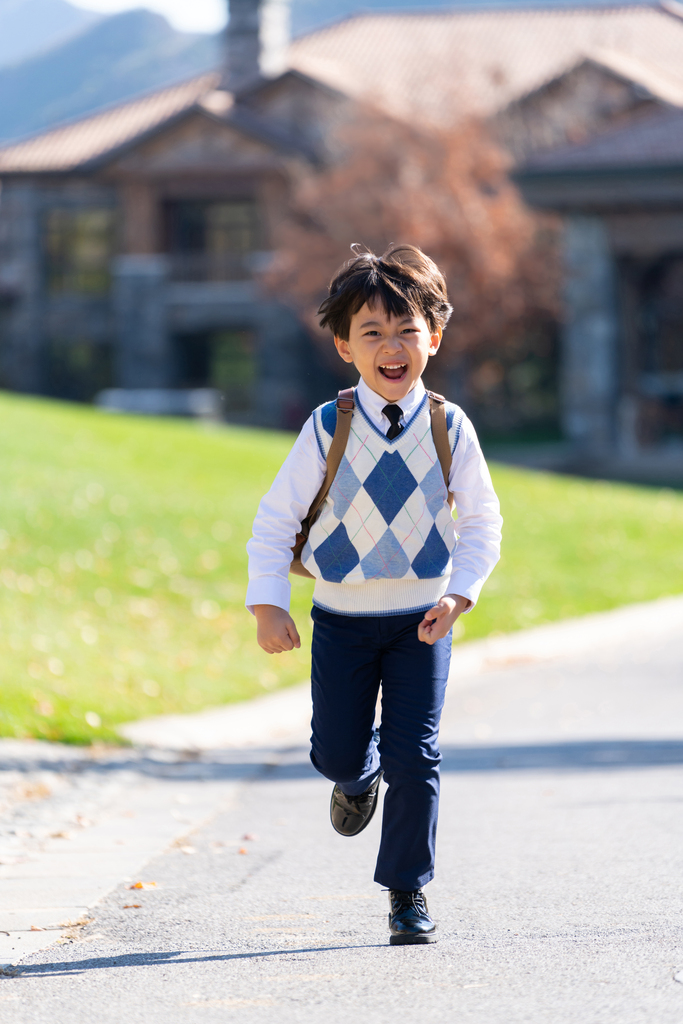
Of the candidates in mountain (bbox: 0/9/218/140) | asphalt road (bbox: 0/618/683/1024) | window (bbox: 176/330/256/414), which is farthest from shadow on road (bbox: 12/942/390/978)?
window (bbox: 176/330/256/414)

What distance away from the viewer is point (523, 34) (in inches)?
1585

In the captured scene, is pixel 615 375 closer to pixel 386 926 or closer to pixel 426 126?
pixel 426 126

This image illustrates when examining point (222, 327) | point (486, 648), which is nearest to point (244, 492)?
point (486, 648)

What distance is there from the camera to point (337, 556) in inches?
157

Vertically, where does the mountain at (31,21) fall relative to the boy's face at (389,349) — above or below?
above

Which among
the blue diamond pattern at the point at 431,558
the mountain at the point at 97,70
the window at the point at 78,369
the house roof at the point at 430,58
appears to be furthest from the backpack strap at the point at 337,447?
the window at the point at 78,369

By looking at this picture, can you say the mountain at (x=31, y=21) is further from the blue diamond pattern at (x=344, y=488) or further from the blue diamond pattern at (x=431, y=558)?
the blue diamond pattern at (x=431, y=558)

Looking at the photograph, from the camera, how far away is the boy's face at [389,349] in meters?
3.95

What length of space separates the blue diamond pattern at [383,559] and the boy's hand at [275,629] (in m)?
0.26

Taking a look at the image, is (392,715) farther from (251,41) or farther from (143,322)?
(251,41)

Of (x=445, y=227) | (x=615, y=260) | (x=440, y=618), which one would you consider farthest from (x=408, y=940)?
(x=445, y=227)

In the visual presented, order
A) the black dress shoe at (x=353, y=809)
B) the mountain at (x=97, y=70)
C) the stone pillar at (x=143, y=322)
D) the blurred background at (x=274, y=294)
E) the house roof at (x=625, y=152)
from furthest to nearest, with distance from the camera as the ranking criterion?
the stone pillar at (x=143, y=322) < the house roof at (x=625, y=152) < the mountain at (x=97, y=70) < the blurred background at (x=274, y=294) < the black dress shoe at (x=353, y=809)

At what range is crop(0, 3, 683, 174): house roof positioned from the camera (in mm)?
35656

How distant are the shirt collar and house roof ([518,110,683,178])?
1897 centimetres
